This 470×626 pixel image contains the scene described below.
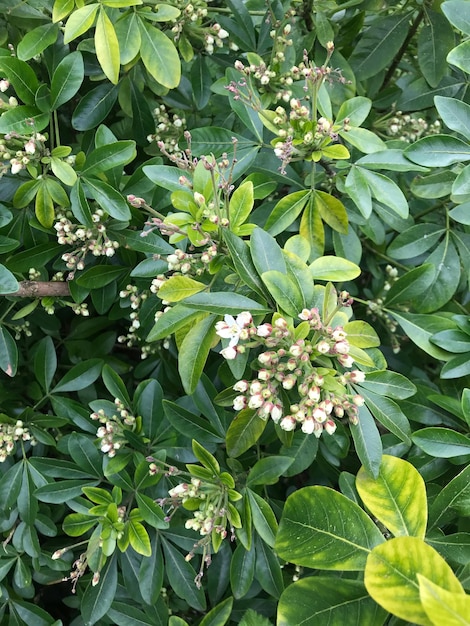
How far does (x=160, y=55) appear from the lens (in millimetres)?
1801

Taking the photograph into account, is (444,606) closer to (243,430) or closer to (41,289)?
(243,430)

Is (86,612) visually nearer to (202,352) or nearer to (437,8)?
(202,352)

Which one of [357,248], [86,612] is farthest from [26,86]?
[86,612]

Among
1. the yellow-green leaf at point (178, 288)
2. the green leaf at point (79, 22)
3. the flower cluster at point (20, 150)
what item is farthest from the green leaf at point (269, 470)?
the green leaf at point (79, 22)

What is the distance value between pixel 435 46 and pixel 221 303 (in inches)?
Answer: 64.6

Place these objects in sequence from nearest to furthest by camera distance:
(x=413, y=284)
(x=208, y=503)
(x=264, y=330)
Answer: (x=264, y=330) → (x=208, y=503) → (x=413, y=284)

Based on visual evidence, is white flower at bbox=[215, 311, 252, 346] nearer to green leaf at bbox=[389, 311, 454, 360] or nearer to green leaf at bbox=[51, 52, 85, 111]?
green leaf at bbox=[389, 311, 454, 360]

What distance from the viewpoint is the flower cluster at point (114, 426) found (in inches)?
73.0

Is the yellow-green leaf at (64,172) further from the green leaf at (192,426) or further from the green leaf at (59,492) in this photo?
the green leaf at (59,492)

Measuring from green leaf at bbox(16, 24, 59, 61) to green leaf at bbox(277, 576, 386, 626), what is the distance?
1766mm

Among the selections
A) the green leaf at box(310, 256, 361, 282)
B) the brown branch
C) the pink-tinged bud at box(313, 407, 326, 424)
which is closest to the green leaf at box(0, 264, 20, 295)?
the brown branch

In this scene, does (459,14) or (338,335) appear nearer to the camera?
(338,335)

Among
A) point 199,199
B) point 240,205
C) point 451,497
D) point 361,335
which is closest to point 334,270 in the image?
point 361,335

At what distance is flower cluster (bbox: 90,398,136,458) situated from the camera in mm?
1854
